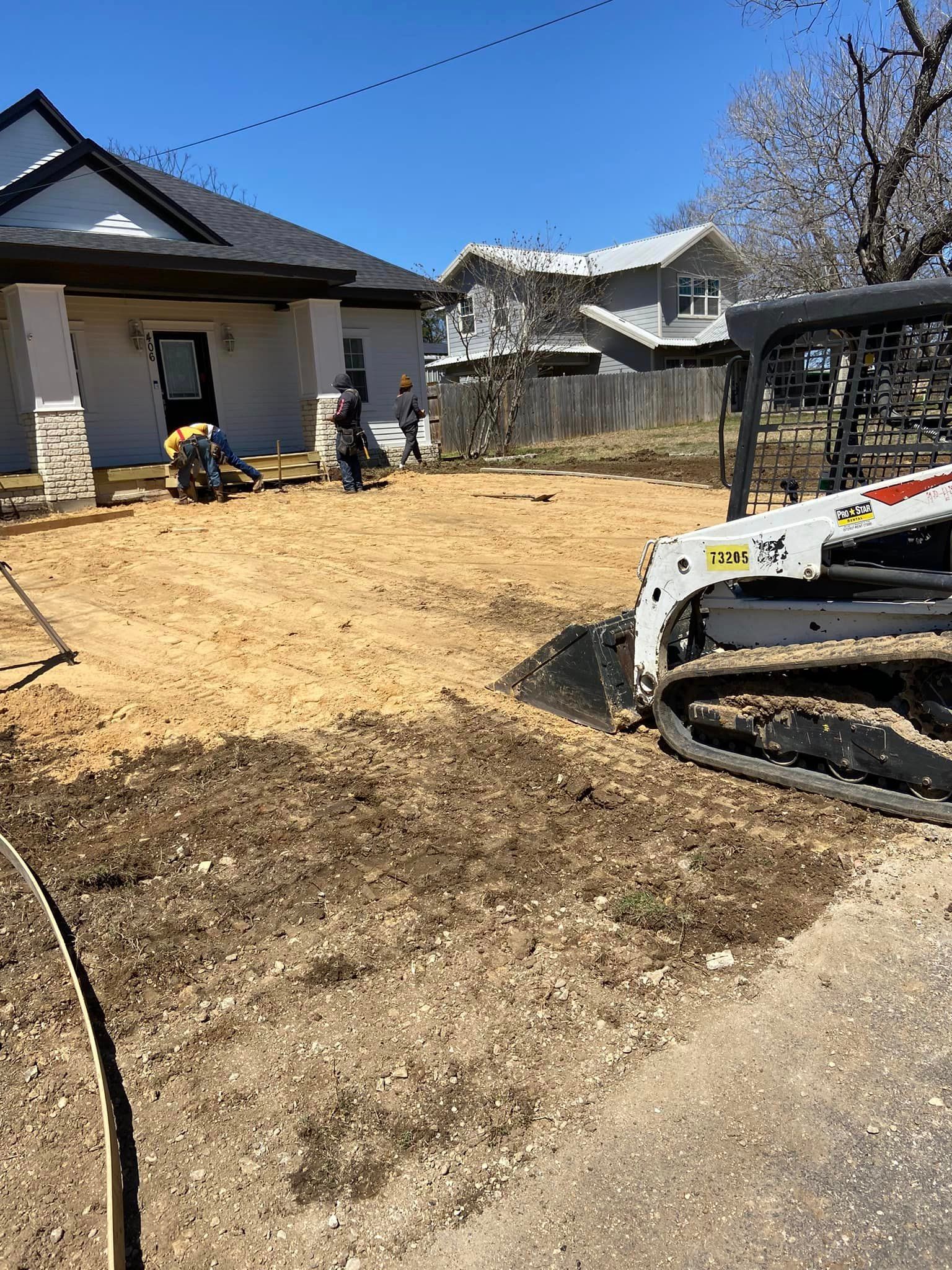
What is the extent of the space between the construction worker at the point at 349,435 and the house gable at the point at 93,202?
15.0 ft

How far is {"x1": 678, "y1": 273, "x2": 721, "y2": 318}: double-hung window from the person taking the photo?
37.8 metres

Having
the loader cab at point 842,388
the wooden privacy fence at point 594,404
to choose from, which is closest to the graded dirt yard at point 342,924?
the loader cab at point 842,388

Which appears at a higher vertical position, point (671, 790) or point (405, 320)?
point (405, 320)

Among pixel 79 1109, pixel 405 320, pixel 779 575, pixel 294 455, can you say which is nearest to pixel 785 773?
pixel 779 575

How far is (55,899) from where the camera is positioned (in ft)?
12.5

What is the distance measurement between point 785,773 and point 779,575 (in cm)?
93

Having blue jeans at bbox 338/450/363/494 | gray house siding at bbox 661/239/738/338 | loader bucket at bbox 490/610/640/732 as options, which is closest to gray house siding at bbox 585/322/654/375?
gray house siding at bbox 661/239/738/338

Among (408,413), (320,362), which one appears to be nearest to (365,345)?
(408,413)

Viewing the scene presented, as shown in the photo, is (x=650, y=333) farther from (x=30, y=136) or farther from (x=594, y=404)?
(x=30, y=136)

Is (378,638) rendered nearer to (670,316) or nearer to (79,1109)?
(79,1109)

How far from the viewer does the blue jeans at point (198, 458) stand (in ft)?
45.9

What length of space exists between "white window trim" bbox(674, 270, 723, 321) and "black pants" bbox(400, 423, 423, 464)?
74.2ft

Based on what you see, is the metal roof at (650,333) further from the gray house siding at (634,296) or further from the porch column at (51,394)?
the porch column at (51,394)

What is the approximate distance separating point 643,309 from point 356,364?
71.1 feet
